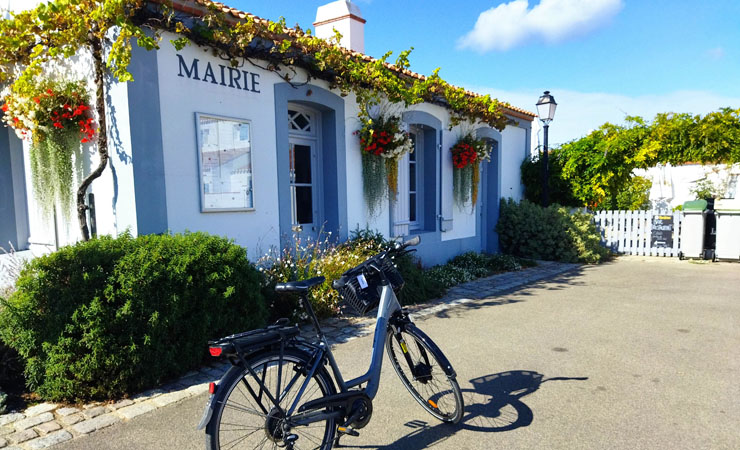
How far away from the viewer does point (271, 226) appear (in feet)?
20.2

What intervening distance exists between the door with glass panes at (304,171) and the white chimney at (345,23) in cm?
298

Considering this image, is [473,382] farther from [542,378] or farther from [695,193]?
[695,193]

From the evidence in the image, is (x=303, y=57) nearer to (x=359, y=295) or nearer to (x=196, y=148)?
(x=196, y=148)

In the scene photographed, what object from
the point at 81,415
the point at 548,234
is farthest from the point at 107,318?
the point at 548,234

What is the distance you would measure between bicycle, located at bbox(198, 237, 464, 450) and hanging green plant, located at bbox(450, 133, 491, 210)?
655cm

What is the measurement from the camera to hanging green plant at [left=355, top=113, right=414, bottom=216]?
24.0 feet

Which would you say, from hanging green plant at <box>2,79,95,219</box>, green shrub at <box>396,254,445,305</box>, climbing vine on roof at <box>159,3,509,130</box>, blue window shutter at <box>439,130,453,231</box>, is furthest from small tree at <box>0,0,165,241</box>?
blue window shutter at <box>439,130,453,231</box>

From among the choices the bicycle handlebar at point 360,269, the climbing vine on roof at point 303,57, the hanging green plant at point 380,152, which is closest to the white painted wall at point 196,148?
the climbing vine on roof at point 303,57

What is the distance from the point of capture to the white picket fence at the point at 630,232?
11.0 metres

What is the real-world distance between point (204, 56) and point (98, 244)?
269cm

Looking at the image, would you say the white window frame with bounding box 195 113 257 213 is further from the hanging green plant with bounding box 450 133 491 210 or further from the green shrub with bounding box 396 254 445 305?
the hanging green plant with bounding box 450 133 491 210

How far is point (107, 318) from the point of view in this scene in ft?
11.1

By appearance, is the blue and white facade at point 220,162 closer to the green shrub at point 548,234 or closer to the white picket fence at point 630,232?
the green shrub at point 548,234

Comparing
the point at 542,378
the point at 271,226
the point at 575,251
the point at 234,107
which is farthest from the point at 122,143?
the point at 575,251
